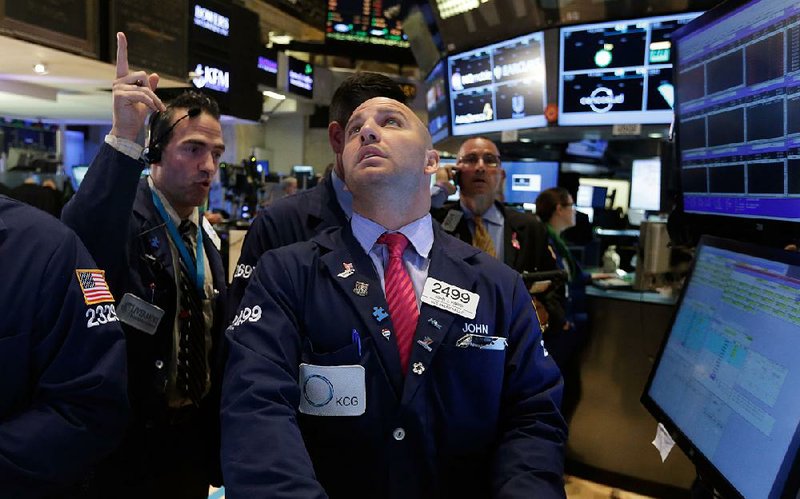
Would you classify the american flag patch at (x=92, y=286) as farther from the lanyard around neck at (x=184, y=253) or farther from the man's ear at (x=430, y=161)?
the man's ear at (x=430, y=161)

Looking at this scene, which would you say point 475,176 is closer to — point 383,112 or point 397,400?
point 383,112

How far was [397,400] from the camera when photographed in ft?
4.55

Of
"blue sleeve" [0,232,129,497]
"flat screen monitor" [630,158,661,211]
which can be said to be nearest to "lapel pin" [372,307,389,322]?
"blue sleeve" [0,232,129,497]

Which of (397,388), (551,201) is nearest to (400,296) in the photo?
(397,388)

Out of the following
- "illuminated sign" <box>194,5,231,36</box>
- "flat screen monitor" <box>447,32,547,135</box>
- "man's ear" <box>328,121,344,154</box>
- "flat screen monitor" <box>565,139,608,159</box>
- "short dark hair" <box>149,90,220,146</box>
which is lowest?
"man's ear" <box>328,121,344,154</box>

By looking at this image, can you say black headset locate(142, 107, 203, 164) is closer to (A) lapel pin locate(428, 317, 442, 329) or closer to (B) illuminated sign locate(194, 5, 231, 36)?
(A) lapel pin locate(428, 317, 442, 329)

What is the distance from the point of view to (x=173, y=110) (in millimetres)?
2242

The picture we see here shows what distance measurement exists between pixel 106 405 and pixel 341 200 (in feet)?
3.43

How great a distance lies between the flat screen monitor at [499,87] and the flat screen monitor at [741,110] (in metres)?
2.92

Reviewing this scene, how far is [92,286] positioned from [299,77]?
432 inches

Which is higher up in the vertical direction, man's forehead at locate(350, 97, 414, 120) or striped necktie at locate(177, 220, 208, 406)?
man's forehead at locate(350, 97, 414, 120)

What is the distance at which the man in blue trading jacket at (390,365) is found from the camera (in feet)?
4.36

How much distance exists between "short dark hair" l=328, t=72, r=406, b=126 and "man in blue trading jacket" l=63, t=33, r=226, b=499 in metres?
0.51

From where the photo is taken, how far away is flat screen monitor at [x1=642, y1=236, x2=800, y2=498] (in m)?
1.22
